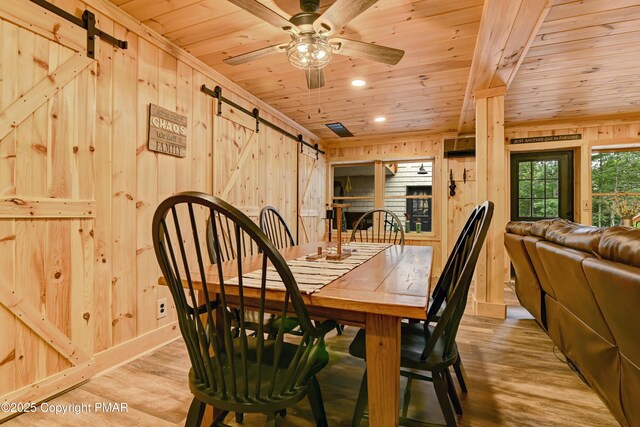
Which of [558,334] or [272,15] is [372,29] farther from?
[558,334]

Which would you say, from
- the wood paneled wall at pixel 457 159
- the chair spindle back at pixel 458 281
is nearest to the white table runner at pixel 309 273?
the chair spindle back at pixel 458 281

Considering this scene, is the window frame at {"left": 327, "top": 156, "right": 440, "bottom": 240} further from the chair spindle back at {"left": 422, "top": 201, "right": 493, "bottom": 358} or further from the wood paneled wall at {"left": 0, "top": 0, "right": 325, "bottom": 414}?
the chair spindle back at {"left": 422, "top": 201, "right": 493, "bottom": 358}

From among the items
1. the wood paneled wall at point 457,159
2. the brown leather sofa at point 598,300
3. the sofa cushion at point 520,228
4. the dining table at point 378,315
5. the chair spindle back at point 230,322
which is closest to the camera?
the chair spindle back at point 230,322

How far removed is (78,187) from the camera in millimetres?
1837

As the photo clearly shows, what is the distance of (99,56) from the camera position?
1.94 m

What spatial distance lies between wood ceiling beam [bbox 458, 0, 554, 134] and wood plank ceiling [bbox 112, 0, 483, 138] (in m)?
0.10

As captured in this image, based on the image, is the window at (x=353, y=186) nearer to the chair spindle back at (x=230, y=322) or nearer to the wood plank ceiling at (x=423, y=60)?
the wood plank ceiling at (x=423, y=60)

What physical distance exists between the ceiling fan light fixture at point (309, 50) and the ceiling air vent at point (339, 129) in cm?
266

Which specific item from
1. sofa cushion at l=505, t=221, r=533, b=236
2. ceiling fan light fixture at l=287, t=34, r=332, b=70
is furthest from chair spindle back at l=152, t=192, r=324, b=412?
sofa cushion at l=505, t=221, r=533, b=236

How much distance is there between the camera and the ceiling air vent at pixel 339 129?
4680 millimetres

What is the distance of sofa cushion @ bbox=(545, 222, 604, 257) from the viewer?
1.32m

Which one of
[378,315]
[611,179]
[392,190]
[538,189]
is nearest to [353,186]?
[392,190]

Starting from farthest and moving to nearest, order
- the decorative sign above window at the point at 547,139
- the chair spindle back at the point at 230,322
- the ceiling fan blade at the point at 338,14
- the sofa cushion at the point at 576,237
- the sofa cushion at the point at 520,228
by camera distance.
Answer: the decorative sign above window at the point at 547,139 → the sofa cushion at the point at 520,228 → the ceiling fan blade at the point at 338,14 → the sofa cushion at the point at 576,237 → the chair spindle back at the point at 230,322

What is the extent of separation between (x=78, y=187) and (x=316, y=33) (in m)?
1.65
